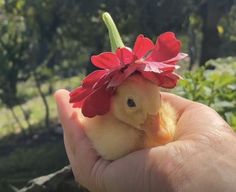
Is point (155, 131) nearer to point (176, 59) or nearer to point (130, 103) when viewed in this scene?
point (130, 103)

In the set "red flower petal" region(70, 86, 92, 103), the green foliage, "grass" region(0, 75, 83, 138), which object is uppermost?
"red flower petal" region(70, 86, 92, 103)

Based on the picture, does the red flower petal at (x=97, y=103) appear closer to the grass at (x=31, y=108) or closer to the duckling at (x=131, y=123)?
the duckling at (x=131, y=123)

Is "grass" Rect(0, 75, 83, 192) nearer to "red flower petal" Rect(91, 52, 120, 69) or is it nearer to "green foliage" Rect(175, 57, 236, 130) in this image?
"green foliage" Rect(175, 57, 236, 130)

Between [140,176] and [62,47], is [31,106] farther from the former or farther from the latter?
[140,176]

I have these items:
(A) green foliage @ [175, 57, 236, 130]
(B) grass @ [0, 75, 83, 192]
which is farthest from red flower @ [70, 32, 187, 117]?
(B) grass @ [0, 75, 83, 192]

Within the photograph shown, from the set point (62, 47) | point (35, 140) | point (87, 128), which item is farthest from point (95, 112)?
point (62, 47)

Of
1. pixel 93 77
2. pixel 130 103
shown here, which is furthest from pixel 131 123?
pixel 93 77

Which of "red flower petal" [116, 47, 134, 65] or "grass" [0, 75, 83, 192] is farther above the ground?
"red flower petal" [116, 47, 134, 65]

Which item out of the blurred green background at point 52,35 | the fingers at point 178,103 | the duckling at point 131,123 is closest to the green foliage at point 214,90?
the fingers at point 178,103
